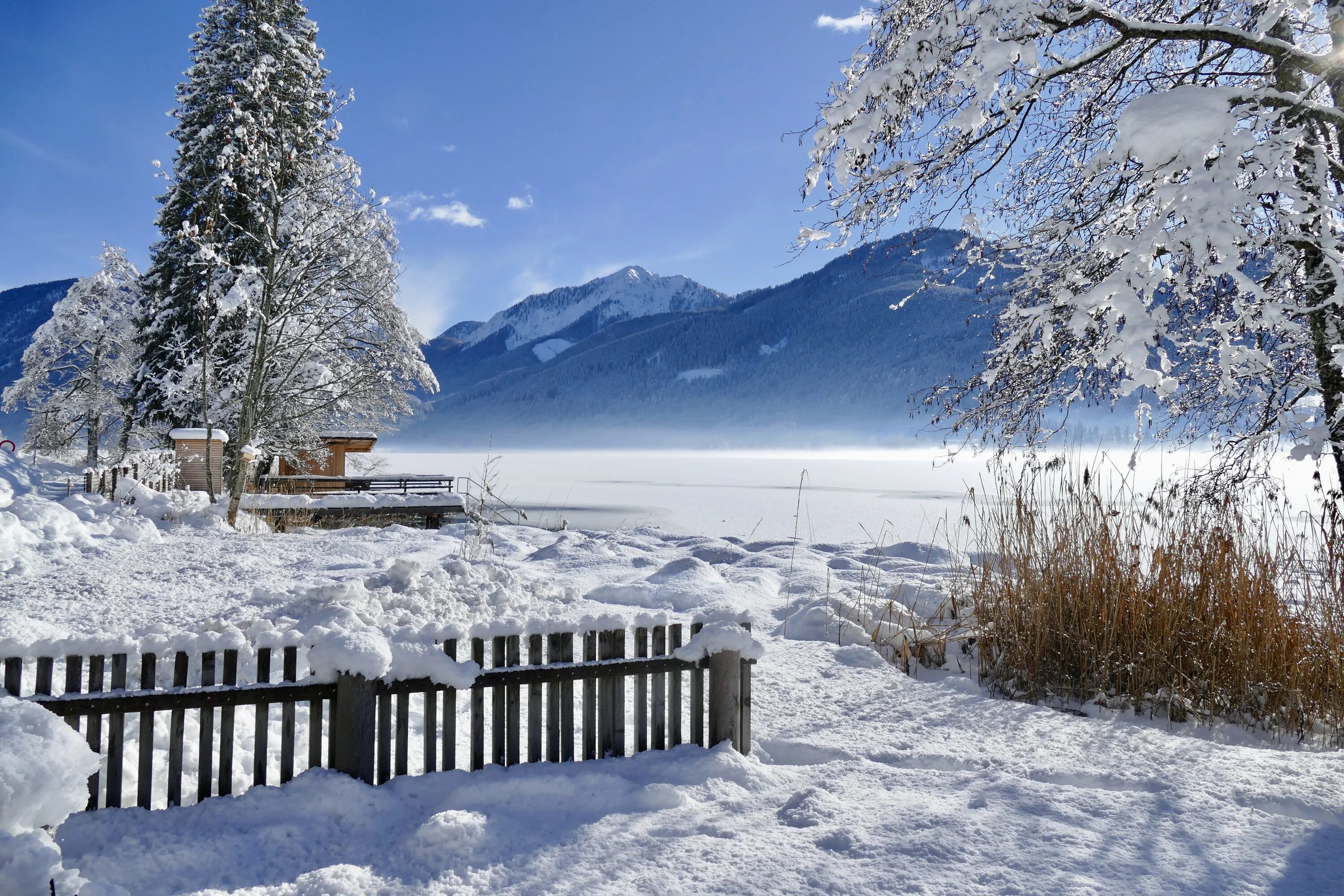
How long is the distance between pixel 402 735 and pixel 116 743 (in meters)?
1.05

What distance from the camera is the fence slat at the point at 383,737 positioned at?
325cm

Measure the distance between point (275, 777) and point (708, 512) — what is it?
27.5m

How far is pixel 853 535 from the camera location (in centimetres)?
1845

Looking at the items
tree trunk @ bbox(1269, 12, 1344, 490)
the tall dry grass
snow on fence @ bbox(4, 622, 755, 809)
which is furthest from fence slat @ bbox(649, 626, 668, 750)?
tree trunk @ bbox(1269, 12, 1344, 490)

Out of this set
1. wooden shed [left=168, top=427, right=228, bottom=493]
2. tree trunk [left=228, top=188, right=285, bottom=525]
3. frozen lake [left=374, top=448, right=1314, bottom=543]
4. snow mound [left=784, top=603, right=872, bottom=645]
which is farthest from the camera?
wooden shed [left=168, top=427, right=228, bottom=493]

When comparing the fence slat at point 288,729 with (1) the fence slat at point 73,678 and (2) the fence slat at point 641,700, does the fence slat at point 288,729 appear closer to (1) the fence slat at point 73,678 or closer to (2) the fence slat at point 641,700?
(1) the fence slat at point 73,678

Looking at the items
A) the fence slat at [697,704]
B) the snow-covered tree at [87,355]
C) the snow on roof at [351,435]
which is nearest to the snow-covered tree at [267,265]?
the snow on roof at [351,435]

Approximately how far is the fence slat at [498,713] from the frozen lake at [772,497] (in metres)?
2.97

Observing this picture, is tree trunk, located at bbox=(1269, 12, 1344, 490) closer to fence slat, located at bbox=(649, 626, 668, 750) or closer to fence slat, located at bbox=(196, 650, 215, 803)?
fence slat, located at bbox=(649, 626, 668, 750)

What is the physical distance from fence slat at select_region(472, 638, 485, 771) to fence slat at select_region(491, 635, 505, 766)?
0.05 metres

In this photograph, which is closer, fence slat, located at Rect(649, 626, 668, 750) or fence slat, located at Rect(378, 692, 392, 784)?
fence slat, located at Rect(378, 692, 392, 784)

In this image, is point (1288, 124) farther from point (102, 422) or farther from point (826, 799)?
point (102, 422)

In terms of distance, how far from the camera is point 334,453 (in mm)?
24656

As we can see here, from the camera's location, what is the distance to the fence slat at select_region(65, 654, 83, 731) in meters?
2.97
